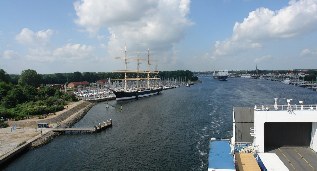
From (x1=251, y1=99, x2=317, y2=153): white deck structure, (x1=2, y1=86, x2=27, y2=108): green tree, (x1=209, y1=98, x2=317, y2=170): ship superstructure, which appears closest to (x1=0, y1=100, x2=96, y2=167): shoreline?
(x1=2, y1=86, x2=27, y2=108): green tree

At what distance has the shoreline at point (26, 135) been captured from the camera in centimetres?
4019

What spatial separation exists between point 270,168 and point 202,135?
29927 millimetres

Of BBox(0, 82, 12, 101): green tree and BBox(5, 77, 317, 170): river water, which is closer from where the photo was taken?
BBox(5, 77, 317, 170): river water

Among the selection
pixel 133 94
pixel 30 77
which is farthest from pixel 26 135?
pixel 30 77

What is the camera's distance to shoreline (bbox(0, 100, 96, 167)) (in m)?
40.2

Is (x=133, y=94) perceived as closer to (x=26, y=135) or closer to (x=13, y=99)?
(x=13, y=99)

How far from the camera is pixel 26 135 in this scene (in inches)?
1954

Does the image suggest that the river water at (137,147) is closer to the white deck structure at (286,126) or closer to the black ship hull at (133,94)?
the white deck structure at (286,126)

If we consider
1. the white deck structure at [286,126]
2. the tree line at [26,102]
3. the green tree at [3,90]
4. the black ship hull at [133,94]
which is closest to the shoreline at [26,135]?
the tree line at [26,102]

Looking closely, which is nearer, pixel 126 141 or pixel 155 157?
pixel 155 157

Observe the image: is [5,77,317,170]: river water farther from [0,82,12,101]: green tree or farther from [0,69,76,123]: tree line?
[0,82,12,101]: green tree

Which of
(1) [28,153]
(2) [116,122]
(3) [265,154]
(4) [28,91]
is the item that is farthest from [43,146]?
(4) [28,91]

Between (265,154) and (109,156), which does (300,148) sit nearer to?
(265,154)

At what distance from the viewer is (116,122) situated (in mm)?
67500
